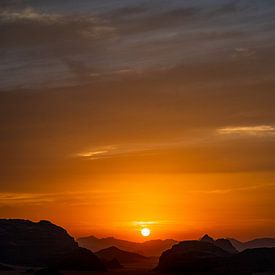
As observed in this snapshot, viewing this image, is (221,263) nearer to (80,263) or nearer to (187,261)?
(187,261)

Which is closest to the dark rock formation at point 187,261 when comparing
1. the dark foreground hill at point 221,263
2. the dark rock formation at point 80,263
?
the dark foreground hill at point 221,263

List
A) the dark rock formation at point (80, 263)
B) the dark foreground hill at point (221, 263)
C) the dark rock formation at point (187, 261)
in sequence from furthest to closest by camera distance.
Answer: the dark rock formation at point (80, 263), the dark rock formation at point (187, 261), the dark foreground hill at point (221, 263)

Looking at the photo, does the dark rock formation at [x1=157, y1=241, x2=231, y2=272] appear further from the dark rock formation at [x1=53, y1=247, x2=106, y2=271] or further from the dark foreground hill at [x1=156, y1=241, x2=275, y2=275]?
the dark rock formation at [x1=53, y1=247, x2=106, y2=271]

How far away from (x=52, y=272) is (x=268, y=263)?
58222 millimetres

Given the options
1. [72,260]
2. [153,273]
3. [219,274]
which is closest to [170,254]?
[153,273]

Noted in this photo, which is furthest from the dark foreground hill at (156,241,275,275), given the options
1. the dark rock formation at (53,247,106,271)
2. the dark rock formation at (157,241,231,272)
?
the dark rock formation at (53,247,106,271)

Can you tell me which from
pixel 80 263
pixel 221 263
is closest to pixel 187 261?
pixel 221 263

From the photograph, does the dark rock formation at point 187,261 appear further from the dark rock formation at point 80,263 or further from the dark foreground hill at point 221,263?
the dark rock formation at point 80,263

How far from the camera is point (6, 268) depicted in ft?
596

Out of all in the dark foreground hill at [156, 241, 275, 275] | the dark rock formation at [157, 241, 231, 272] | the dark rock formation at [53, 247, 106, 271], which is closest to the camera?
the dark foreground hill at [156, 241, 275, 275]

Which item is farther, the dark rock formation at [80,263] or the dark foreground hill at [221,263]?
the dark rock formation at [80,263]

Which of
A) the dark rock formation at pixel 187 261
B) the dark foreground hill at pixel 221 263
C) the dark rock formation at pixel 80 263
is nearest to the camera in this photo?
the dark foreground hill at pixel 221 263

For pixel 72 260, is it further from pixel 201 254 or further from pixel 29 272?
pixel 201 254

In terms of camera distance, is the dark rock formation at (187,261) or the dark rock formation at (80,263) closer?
the dark rock formation at (187,261)
